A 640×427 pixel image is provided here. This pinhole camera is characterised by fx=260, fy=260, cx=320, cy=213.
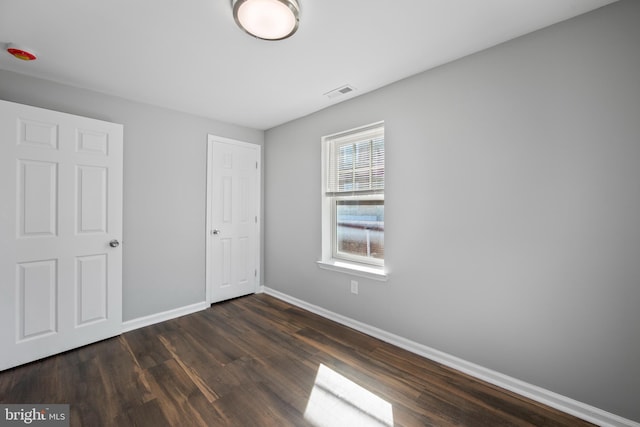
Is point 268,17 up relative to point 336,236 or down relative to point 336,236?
up

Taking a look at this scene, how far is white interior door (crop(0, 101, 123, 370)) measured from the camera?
83.1 inches

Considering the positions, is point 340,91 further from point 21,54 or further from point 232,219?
point 21,54

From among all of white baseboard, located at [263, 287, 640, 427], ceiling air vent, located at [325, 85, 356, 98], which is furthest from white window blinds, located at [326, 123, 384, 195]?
white baseboard, located at [263, 287, 640, 427]

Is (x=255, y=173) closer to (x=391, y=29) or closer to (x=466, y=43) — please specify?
(x=391, y=29)

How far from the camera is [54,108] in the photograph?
2.42 meters

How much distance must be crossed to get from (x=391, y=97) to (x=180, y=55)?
1846 mm

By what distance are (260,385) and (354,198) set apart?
1.97 metres

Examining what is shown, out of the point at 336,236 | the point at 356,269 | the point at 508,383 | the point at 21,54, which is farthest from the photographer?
the point at 336,236

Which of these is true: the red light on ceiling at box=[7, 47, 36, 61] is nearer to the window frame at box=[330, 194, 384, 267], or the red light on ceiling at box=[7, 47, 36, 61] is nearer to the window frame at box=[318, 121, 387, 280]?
the window frame at box=[318, 121, 387, 280]

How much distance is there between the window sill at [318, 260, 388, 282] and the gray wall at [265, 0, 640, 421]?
0.34ft

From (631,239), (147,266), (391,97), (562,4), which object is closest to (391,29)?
(391,97)

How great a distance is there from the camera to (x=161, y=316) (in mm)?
2994

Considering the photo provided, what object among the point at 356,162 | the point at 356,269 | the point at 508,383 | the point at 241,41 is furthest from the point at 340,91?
the point at 508,383

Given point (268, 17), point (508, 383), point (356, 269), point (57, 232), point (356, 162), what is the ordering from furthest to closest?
point (356, 162), point (356, 269), point (57, 232), point (508, 383), point (268, 17)
